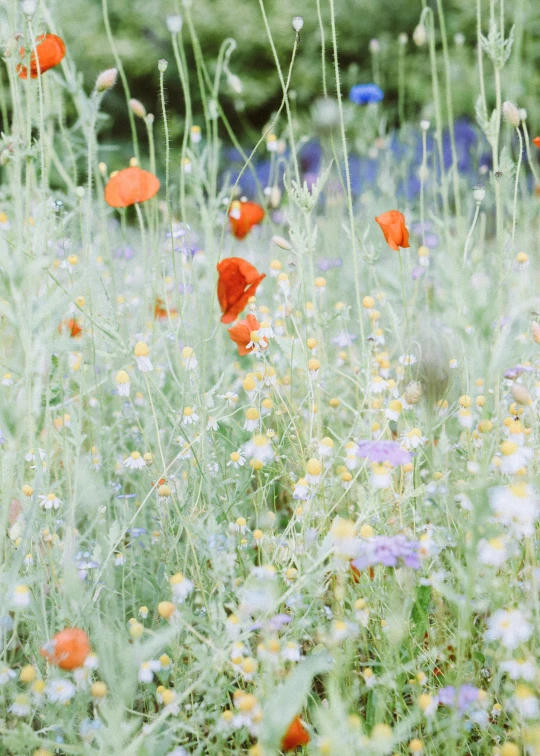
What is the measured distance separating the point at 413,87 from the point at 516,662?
21.8 feet

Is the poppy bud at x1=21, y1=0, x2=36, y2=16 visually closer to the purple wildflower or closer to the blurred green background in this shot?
the purple wildflower

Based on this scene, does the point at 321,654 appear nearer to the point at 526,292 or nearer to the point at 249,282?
the point at 249,282

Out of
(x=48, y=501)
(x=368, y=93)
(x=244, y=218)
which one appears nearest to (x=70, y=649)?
(x=48, y=501)

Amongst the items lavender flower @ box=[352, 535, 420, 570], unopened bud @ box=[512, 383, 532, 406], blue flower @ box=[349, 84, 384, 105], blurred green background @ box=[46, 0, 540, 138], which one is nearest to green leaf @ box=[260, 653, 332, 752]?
lavender flower @ box=[352, 535, 420, 570]

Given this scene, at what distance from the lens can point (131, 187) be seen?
1.50 meters

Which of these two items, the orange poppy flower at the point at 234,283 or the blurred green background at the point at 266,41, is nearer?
the orange poppy flower at the point at 234,283

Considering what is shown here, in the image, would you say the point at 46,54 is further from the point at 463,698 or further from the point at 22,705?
the point at 463,698

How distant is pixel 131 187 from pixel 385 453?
2.66 feet

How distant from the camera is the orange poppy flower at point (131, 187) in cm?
150

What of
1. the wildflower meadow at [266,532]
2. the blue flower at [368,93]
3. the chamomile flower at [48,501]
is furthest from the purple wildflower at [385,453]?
the blue flower at [368,93]

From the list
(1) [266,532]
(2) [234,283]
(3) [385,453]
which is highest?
(2) [234,283]

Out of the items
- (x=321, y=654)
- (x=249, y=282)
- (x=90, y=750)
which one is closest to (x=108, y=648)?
(x=90, y=750)

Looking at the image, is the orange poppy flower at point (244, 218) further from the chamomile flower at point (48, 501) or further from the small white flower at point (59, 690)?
the small white flower at point (59, 690)

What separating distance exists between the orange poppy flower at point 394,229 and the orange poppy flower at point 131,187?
0.46m
